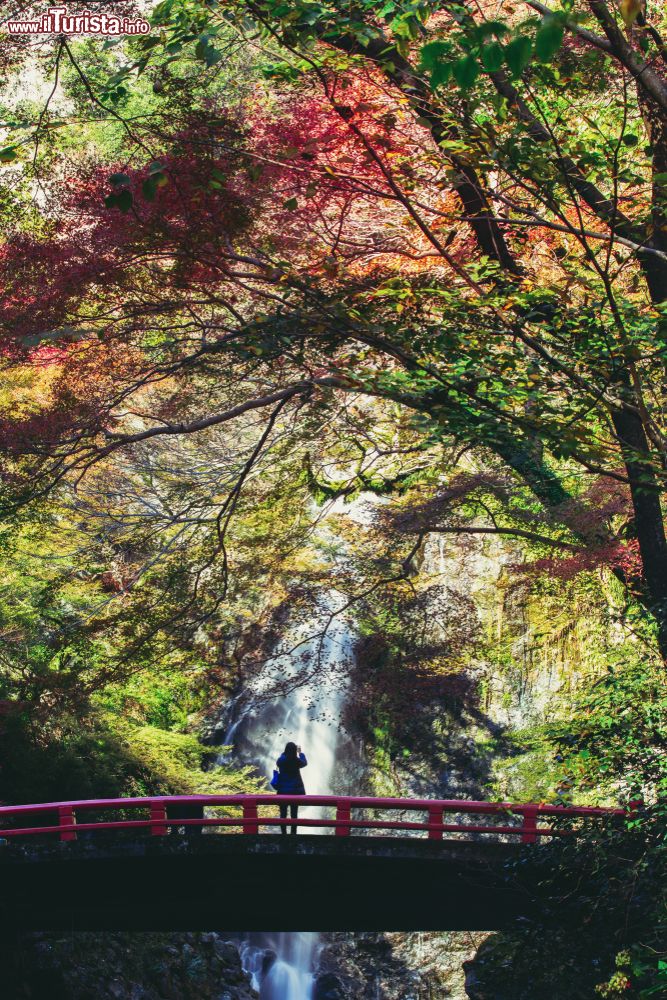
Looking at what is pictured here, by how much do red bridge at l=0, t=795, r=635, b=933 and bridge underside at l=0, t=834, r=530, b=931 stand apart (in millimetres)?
10

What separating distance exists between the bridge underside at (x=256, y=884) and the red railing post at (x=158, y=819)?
0.09m

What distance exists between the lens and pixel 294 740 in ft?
53.1

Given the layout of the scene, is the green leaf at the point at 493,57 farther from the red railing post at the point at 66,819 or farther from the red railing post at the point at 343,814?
the red railing post at the point at 66,819

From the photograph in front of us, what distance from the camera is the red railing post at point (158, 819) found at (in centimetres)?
933

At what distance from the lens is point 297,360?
8070 mm

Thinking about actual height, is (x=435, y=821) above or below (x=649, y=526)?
below

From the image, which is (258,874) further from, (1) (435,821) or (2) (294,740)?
(2) (294,740)

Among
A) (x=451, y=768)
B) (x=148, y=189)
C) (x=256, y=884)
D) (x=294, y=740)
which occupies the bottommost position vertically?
(x=256, y=884)

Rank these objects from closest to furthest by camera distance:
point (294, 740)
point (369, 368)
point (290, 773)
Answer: point (369, 368) → point (290, 773) → point (294, 740)

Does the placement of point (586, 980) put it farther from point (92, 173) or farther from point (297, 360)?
point (92, 173)

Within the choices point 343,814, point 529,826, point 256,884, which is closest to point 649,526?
point 529,826

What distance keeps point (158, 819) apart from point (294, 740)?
677 cm

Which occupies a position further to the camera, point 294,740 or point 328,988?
point 294,740

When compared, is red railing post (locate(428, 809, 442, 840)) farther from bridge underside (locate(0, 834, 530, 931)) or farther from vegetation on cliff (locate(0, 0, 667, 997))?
vegetation on cliff (locate(0, 0, 667, 997))
